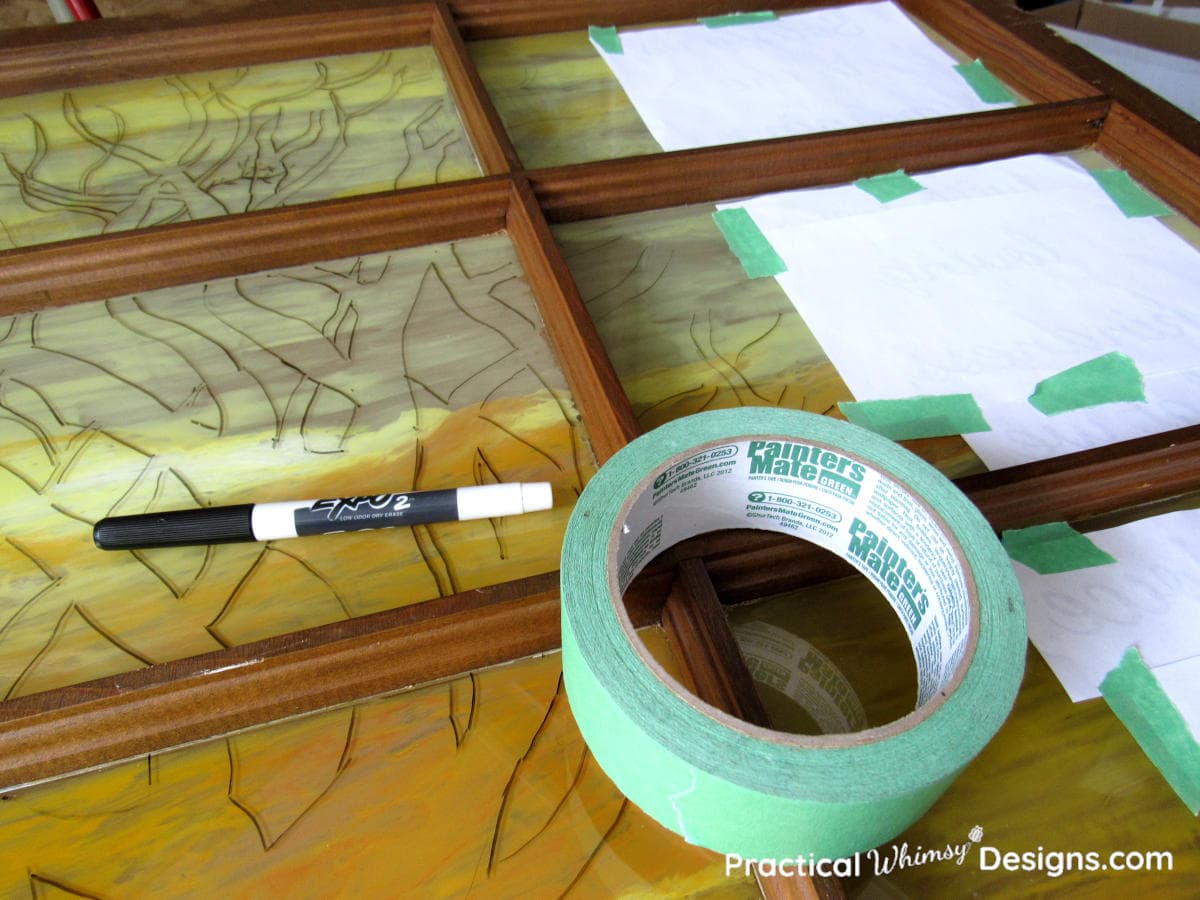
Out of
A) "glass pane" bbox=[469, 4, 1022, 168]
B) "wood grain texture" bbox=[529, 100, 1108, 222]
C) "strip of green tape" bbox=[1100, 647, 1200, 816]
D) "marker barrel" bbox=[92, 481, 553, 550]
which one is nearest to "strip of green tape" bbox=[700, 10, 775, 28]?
"glass pane" bbox=[469, 4, 1022, 168]

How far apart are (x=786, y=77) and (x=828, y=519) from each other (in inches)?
33.0

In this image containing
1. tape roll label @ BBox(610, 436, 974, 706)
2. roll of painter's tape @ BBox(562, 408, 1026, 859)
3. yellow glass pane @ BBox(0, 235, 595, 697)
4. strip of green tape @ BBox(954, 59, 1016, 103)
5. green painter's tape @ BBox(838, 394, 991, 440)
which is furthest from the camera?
strip of green tape @ BBox(954, 59, 1016, 103)

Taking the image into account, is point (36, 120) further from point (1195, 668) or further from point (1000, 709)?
point (1195, 668)

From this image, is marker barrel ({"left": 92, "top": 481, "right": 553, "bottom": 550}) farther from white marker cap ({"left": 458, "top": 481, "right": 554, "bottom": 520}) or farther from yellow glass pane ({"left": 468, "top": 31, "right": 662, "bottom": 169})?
yellow glass pane ({"left": 468, "top": 31, "right": 662, "bottom": 169})

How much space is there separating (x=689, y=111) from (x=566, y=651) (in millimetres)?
853

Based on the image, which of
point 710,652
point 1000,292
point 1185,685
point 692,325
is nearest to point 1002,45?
point 1000,292

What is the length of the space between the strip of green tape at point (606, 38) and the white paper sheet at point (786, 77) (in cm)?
1

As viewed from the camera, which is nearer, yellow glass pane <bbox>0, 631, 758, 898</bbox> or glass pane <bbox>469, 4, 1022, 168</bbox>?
yellow glass pane <bbox>0, 631, 758, 898</bbox>

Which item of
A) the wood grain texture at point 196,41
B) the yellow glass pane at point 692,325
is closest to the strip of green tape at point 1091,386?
the yellow glass pane at point 692,325

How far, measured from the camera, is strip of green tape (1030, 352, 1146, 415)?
2.65ft

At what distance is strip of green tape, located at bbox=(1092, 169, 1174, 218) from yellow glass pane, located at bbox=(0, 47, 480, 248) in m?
0.77

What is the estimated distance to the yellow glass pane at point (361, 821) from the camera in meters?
0.53

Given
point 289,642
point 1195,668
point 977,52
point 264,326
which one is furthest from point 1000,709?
point 977,52

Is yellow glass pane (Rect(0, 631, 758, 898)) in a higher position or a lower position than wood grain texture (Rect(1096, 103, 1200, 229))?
lower
